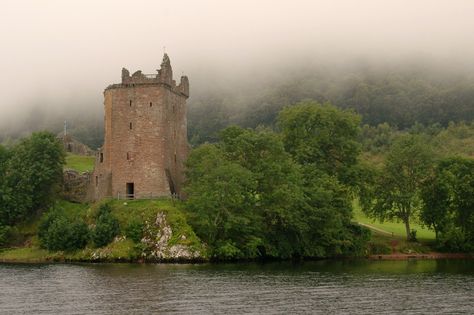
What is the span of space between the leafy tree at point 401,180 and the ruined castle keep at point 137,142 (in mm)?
21529

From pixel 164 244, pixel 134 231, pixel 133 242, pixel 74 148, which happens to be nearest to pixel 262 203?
pixel 164 244

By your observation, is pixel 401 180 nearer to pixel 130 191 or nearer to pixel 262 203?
pixel 262 203

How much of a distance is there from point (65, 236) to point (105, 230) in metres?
4.09

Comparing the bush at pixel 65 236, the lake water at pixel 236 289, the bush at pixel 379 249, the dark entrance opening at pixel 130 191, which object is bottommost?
the lake water at pixel 236 289

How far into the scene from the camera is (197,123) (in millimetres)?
196875

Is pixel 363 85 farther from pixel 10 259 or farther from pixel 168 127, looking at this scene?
pixel 10 259

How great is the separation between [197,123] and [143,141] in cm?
12017

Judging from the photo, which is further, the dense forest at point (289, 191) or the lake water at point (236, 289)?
the dense forest at point (289, 191)

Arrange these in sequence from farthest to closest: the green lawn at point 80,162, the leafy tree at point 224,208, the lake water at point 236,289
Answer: the green lawn at point 80,162 < the leafy tree at point 224,208 < the lake water at point 236,289

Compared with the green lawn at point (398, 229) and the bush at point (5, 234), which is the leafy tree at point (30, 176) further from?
the green lawn at point (398, 229)

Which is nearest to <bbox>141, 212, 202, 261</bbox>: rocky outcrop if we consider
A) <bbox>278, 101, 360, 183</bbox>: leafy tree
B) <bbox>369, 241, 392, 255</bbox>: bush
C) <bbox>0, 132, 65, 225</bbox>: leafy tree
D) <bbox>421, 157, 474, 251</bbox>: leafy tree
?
<bbox>0, 132, 65, 225</bbox>: leafy tree

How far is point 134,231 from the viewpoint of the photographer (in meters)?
67.1

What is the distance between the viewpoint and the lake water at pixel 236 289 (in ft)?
Result: 123

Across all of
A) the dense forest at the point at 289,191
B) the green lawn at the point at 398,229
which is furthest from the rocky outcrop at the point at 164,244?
the green lawn at the point at 398,229
